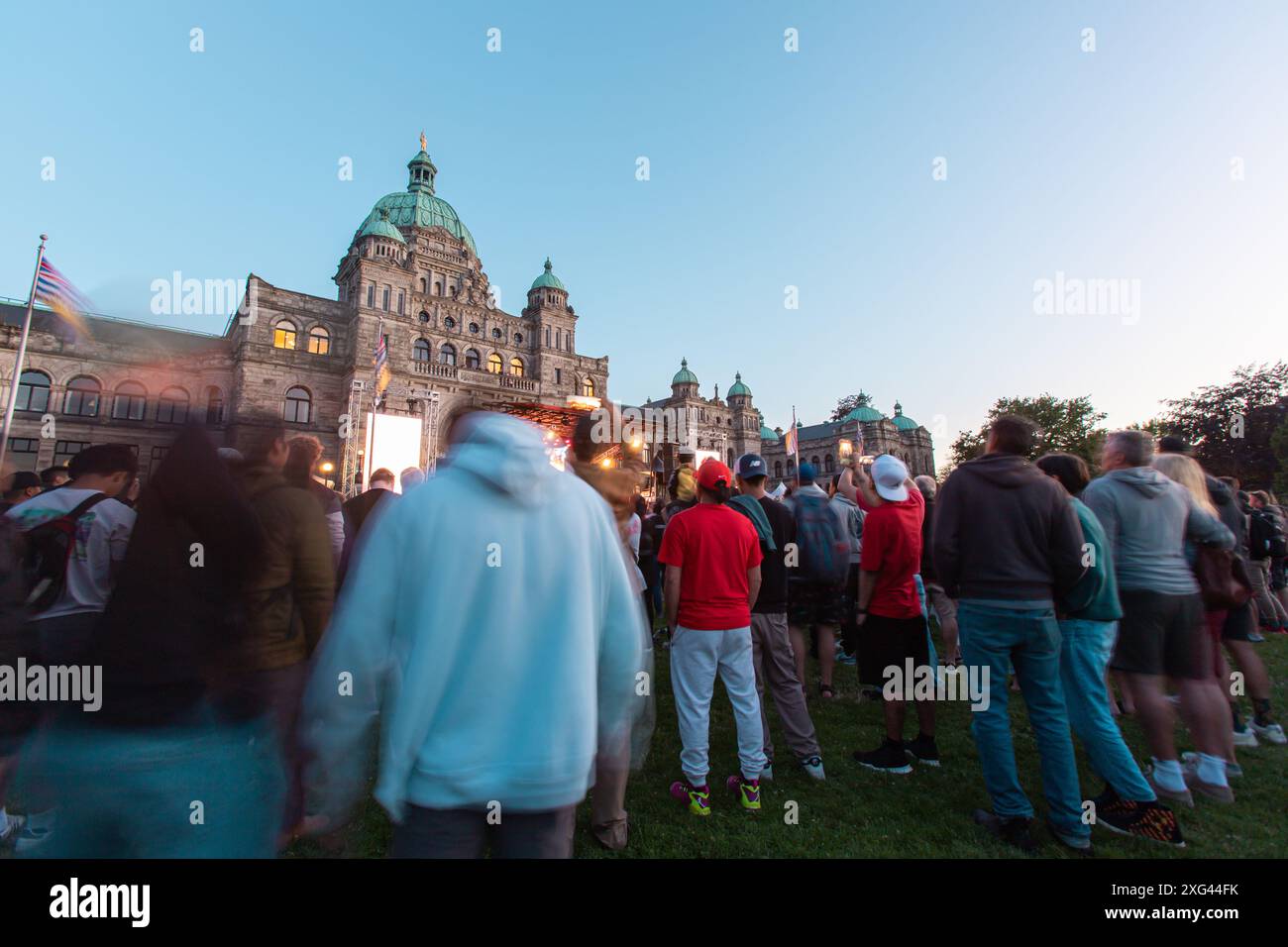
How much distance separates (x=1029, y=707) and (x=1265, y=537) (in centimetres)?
606

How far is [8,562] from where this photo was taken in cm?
317

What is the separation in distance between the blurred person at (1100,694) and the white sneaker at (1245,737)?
7.89ft

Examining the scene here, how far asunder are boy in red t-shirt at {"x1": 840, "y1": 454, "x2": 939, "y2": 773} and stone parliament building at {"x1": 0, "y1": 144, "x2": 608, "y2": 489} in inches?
850

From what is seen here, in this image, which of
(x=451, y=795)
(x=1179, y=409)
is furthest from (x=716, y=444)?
(x=451, y=795)

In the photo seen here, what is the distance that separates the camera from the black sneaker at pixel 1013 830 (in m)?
3.55

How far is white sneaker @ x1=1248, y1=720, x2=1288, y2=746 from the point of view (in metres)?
5.28

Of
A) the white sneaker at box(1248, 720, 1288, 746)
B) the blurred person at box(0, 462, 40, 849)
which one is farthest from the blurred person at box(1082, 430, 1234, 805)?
the blurred person at box(0, 462, 40, 849)

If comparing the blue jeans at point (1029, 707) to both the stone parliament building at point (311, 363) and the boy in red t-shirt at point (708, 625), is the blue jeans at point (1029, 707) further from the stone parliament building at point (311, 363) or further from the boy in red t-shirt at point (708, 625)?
the stone parliament building at point (311, 363)

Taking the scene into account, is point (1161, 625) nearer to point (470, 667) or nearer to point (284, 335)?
point (470, 667)

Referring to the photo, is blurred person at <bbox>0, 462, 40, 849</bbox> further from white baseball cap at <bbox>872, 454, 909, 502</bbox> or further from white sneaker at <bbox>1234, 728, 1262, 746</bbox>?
white sneaker at <bbox>1234, 728, 1262, 746</bbox>

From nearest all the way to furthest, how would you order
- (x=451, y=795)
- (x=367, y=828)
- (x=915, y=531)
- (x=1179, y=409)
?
1. (x=451, y=795)
2. (x=367, y=828)
3. (x=915, y=531)
4. (x=1179, y=409)

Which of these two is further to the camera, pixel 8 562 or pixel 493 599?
pixel 8 562
